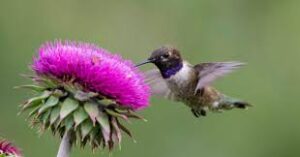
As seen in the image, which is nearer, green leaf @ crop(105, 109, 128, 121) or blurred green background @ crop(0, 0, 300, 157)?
green leaf @ crop(105, 109, 128, 121)

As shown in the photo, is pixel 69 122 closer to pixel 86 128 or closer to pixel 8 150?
pixel 86 128

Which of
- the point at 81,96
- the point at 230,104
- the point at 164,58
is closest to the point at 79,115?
the point at 81,96

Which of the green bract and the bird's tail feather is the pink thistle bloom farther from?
the bird's tail feather

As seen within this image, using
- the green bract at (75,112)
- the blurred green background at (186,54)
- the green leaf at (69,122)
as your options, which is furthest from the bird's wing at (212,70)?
the blurred green background at (186,54)

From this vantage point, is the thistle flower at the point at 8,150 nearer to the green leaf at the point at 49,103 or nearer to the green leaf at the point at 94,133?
the green leaf at the point at 49,103

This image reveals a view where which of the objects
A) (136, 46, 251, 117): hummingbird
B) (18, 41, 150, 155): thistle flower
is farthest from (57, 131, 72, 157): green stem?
(136, 46, 251, 117): hummingbird

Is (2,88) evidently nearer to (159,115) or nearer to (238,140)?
(159,115)
